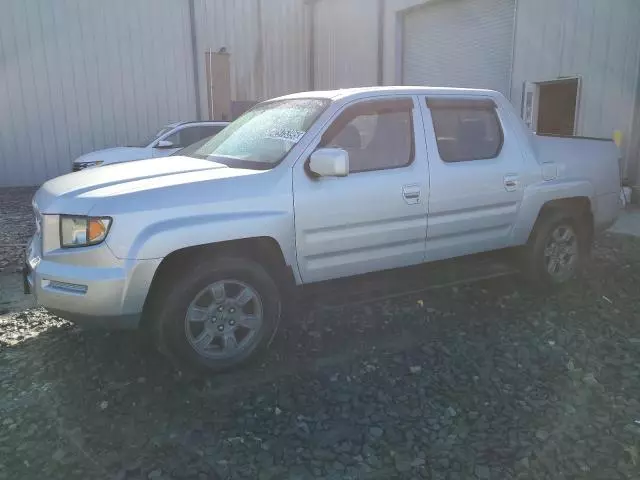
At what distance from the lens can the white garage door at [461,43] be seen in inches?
441

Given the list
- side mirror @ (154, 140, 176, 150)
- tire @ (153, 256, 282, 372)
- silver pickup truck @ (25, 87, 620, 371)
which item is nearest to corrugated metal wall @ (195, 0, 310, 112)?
side mirror @ (154, 140, 176, 150)

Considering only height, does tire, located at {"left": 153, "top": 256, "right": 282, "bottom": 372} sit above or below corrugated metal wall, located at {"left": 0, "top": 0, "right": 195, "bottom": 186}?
below

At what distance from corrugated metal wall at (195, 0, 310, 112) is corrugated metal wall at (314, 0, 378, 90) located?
0.51m

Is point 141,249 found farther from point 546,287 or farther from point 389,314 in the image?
point 546,287

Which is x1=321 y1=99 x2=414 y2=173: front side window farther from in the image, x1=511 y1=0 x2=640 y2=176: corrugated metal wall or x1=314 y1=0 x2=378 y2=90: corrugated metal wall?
x1=314 y1=0 x2=378 y2=90: corrugated metal wall

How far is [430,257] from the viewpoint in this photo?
4.28 m

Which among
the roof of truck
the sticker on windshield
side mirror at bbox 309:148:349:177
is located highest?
the roof of truck

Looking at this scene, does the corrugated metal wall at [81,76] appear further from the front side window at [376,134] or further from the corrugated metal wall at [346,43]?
the front side window at [376,134]

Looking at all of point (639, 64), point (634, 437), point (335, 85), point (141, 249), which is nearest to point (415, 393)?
→ point (634, 437)

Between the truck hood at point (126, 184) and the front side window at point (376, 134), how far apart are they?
2.63 feet

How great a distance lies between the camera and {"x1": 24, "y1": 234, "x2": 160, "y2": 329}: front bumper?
307 cm

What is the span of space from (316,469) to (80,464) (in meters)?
1.20

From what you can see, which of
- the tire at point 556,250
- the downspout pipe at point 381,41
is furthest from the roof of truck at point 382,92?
the downspout pipe at point 381,41

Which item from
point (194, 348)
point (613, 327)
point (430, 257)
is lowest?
point (613, 327)
